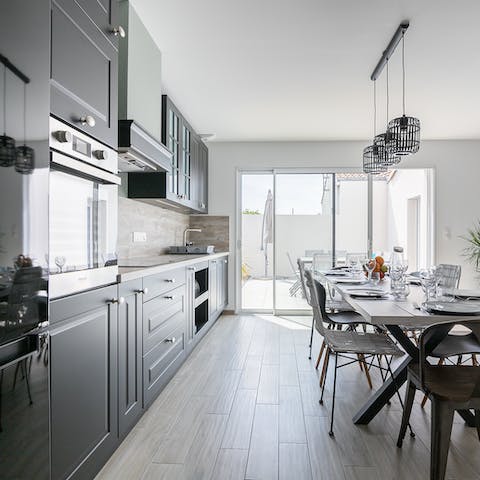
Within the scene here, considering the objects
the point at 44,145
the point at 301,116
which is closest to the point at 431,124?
the point at 301,116

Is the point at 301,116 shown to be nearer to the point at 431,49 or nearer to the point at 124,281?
the point at 431,49

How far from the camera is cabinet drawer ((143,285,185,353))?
2.37 m

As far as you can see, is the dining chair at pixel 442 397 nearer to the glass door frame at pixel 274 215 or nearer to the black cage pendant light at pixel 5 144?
the black cage pendant light at pixel 5 144

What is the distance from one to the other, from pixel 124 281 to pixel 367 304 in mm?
1269

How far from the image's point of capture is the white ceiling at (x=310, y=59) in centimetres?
258

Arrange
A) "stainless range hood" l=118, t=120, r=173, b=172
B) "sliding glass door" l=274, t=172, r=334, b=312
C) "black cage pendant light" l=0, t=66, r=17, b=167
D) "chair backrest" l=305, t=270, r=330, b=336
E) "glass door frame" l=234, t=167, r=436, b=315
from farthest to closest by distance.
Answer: "sliding glass door" l=274, t=172, r=334, b=312 → "glass door frame" l=234, t=167, r=436, b=315 → "chair backrest" l=305, t=270, r=330, b=336 → "stainless range hood" l=118, t=120, r=173, b=172 → "black cage pendant light" l=0, t=66, r=17, b=167

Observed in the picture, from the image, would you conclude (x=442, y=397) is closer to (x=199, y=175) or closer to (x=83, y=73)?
(x=83, y=73)

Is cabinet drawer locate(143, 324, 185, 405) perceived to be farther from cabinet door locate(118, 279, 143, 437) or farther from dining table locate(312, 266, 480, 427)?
dining table locate(312, 266, 480, 427)

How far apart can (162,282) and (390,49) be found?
7.83 ft

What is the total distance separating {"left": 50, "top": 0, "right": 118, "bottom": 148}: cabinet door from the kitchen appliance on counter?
163 mm

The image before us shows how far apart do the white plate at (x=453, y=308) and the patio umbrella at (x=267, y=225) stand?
4025 millimetres

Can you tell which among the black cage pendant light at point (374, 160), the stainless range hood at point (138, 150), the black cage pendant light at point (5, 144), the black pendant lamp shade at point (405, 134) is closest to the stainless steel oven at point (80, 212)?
the black cage pendant light at point (5, 144)

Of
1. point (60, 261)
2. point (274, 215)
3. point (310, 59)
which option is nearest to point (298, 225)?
point (274, 215)

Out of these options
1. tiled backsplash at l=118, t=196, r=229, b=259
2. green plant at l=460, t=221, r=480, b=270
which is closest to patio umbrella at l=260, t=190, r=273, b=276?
tiled backsplash at l=118, t=196, r=229, b=259
